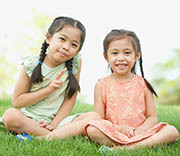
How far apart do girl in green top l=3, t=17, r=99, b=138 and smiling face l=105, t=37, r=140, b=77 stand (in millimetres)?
386

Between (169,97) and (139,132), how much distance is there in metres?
13.8

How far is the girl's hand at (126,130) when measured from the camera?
2707 millimetres

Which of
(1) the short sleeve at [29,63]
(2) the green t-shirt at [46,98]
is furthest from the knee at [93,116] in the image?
(1) the short sleeve at [29,63]

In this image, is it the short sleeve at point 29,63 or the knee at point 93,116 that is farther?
the short sleeve at point 29,63

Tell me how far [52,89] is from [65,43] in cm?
50

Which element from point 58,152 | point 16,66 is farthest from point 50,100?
point 16,66

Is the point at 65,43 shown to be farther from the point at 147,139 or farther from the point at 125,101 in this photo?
the point at 147,139

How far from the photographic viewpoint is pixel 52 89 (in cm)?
291

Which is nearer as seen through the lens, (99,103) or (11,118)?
(11,118)

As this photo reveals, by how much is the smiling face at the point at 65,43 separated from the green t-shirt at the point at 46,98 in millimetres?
229

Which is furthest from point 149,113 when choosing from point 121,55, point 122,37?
point 122,37

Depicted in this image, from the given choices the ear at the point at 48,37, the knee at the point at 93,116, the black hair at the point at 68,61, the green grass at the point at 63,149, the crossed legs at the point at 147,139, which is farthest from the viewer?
the ear at the point at 48,37

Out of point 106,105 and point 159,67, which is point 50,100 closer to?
point 106,105

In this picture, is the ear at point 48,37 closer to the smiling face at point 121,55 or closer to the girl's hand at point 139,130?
the smiling face at point 121,55
